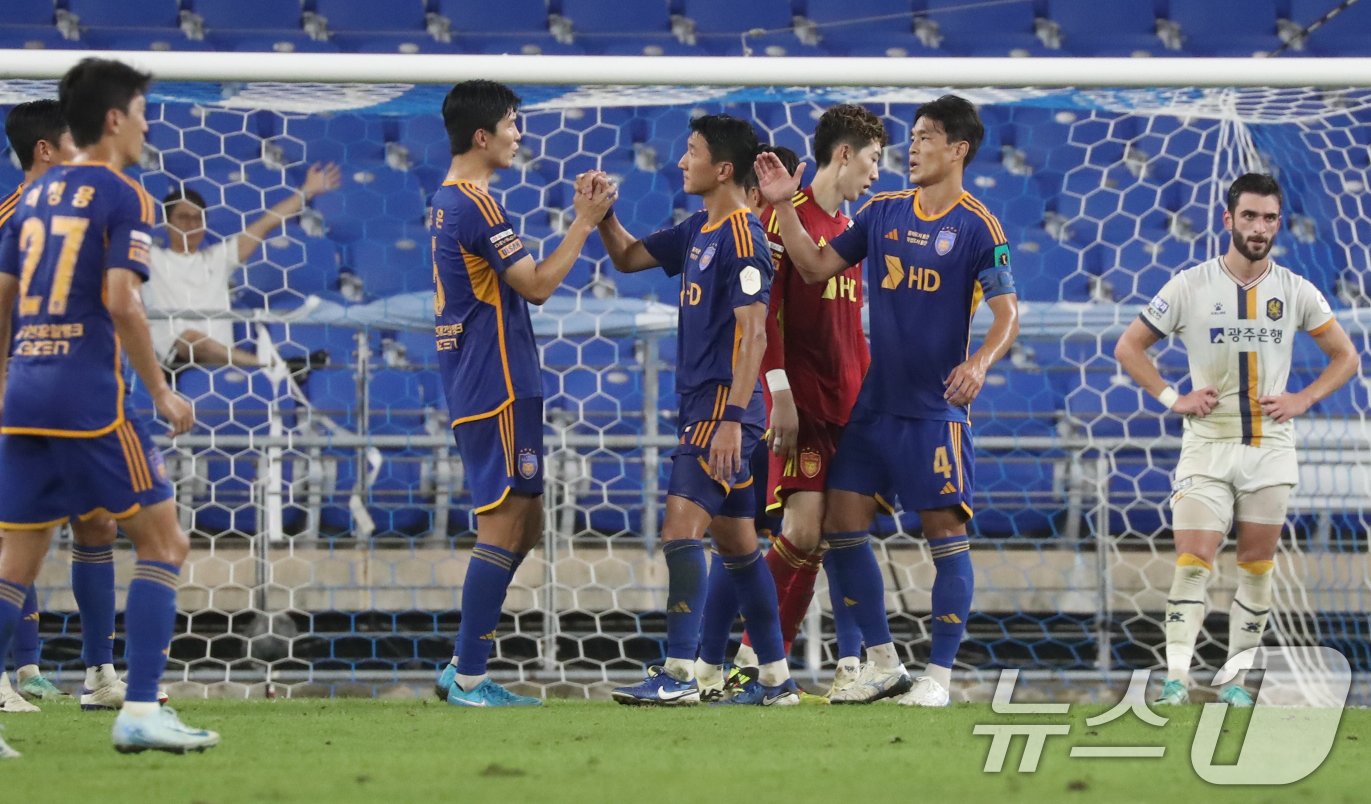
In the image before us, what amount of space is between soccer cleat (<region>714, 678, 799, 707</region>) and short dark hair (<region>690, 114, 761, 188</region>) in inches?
65.1

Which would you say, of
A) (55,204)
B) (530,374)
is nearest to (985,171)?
(530,374)

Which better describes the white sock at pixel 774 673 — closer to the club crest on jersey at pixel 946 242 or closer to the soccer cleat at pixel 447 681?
the soccer cleat at pixel 447 681

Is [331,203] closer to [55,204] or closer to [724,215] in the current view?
[724,215]

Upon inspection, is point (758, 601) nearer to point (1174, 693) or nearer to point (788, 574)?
point (788, 574)

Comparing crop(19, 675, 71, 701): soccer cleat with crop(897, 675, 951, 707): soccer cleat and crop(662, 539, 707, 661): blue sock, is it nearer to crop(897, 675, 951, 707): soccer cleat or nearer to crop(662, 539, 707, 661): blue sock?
crop(662, 539, 707, 661): blue sock

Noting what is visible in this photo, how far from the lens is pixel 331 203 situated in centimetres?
945

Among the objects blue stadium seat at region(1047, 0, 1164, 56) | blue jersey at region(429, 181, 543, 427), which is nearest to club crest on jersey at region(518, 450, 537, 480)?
blue jersey at region(429, 181, 543, 427)

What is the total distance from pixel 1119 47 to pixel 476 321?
8228 mm

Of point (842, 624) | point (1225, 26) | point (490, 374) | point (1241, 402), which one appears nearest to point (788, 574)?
point (842, 624)

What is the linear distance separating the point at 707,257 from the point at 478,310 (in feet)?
2.43

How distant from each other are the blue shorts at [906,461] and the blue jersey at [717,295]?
510 mm

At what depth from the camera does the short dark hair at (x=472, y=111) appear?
4.97 meters

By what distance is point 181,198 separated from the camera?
7430mm

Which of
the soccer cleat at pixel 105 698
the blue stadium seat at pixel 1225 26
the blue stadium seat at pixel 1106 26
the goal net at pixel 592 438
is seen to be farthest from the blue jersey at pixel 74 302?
the blue stadium seat at pixel 1225 26
